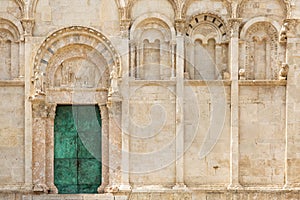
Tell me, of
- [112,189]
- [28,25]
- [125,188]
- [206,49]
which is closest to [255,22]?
[206,49]

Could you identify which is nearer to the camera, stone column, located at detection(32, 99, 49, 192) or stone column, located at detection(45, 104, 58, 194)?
stone column, located at detection(32, 99, 49, 192)

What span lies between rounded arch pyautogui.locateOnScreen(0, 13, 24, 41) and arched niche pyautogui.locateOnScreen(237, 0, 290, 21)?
5385 mm

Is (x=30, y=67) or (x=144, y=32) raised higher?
(x=144, y=32)

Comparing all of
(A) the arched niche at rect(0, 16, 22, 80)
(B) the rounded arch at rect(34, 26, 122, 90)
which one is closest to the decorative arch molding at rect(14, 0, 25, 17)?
(A) the arched niche at rect(0, 16, 22, 80)

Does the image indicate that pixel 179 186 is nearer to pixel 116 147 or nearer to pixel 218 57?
pixel 116 147

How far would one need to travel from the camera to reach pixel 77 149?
12023 mm

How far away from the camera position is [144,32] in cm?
1195

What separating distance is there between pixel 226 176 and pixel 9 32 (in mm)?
6374

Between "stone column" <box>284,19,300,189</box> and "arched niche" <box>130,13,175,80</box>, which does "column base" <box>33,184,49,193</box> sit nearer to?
"arched niche" <box>130,13,175,80</box>

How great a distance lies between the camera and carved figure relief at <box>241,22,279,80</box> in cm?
1194

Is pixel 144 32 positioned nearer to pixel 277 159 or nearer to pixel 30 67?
pixel 30 67

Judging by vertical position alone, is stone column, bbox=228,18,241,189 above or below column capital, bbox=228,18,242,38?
below

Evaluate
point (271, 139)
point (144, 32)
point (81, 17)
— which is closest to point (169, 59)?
point (144, 32)

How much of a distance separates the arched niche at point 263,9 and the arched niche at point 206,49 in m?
0.65
